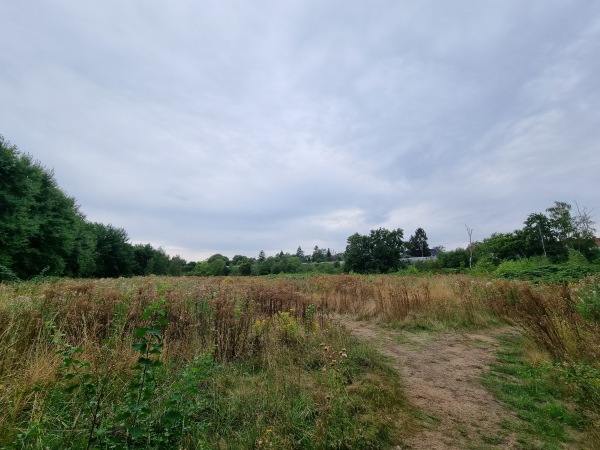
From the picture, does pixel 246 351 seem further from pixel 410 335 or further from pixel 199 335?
pixel 410 335

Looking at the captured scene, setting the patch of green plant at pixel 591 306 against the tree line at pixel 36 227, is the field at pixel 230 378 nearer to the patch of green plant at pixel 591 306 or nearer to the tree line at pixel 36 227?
the patch of green plant at pixel 591 306

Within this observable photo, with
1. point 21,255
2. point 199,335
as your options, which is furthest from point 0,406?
point 21,255

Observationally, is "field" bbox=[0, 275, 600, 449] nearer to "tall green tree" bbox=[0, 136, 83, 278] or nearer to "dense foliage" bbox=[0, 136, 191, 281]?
"dense foliage" bbox=[0, 136, 191, 281]

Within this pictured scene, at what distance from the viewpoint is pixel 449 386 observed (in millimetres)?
3686

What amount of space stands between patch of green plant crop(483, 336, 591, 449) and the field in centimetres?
2

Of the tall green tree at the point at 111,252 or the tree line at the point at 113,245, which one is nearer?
the tree line at the point at 113,245

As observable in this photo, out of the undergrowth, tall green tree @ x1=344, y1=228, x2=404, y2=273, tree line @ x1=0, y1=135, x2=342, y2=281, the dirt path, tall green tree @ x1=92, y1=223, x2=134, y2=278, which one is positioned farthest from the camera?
tall green tree @ x1=344, y1=228, x2=404, y2=273

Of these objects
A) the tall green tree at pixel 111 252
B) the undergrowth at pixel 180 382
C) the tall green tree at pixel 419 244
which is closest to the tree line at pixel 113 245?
the tall green tree at pixel 111 252

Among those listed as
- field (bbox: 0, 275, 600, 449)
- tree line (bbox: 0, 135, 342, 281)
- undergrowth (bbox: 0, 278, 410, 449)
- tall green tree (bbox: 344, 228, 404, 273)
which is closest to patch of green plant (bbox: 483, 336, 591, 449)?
field (bbox: 0, 275, 600, 449)

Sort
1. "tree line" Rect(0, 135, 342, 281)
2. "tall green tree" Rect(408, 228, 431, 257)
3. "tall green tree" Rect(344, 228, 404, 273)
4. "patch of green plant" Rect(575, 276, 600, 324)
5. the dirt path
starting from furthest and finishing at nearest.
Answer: "tall green tree" Rect(408, 228, 431, 257) → "tall green tree" Rect(344, 228, 404, 273) → "tree line" Rect(0, 135, 342, 281) → "patch of green plant" Rect(575, 276, 600, 324) → the dirt path

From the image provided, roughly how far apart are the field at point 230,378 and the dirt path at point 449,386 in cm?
9

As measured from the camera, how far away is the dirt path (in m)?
2.55

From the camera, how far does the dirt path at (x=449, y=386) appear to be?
2547 millimetres

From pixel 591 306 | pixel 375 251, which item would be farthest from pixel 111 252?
pixel 591 306
